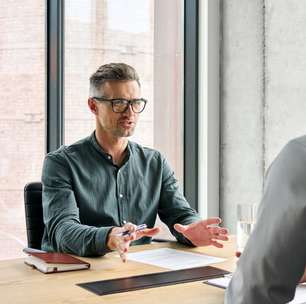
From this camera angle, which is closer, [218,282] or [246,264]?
[246,264]

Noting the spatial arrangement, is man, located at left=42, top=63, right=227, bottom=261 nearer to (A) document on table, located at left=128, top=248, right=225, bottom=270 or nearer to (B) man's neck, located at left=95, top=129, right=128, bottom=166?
(B) man's neck, located at left=95, top=129, right=128, bottom=166

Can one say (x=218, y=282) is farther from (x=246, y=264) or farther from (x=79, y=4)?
(x=79, y=4)

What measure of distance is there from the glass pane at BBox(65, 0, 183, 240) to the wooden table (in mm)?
1989

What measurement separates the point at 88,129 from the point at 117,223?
58.8 inches

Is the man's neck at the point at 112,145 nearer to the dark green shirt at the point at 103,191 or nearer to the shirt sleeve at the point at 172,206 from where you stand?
the dark green shirt at the point at 103,191

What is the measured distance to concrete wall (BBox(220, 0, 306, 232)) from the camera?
3.47 meters

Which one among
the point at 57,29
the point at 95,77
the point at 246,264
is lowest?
the point at 246,264

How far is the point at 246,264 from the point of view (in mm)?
808

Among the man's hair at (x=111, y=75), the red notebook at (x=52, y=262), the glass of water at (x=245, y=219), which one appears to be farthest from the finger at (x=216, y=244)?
the man's hair at (x=111, y=75)

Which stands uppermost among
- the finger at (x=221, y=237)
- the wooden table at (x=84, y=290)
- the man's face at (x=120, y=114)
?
the man's face at (x=120, y=114)

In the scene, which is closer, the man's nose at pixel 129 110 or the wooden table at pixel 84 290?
the wooden table at pixel 84 290

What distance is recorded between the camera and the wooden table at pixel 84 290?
150cm

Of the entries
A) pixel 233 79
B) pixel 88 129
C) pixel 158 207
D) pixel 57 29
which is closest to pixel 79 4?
pixel 57 29

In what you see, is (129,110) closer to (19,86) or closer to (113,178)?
(113,178)
